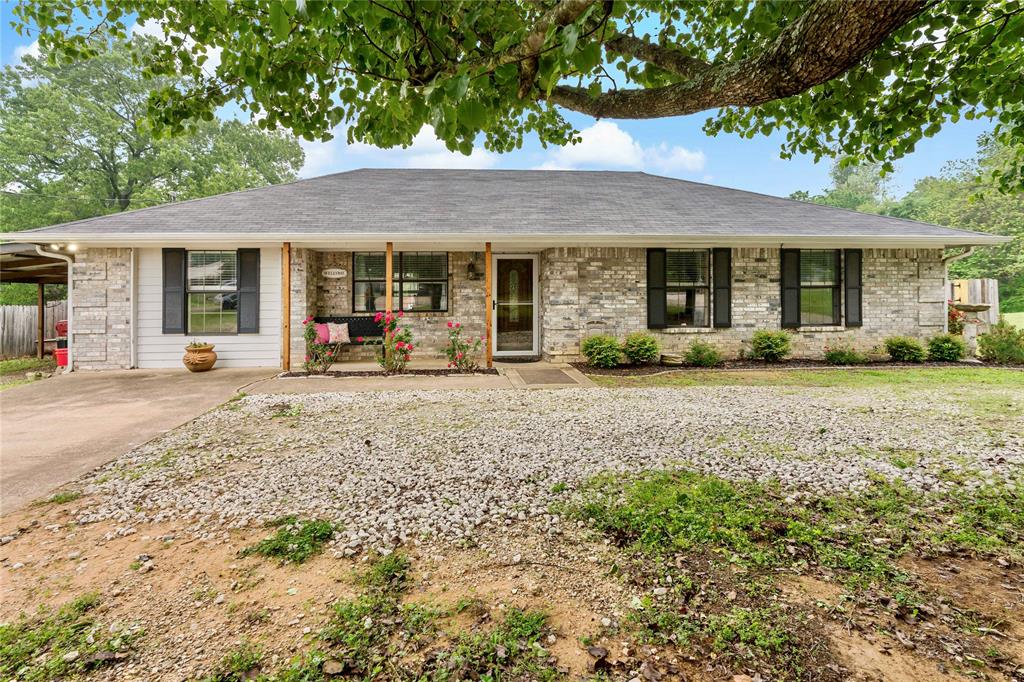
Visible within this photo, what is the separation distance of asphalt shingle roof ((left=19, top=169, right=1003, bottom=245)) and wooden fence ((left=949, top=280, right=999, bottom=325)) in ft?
7.81

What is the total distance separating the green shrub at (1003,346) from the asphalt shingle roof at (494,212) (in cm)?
200

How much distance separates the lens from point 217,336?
344 inches

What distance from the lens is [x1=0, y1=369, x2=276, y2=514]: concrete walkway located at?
11.1 ft

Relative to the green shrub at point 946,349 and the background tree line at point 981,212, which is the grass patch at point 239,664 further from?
the background tree line at point 981,212

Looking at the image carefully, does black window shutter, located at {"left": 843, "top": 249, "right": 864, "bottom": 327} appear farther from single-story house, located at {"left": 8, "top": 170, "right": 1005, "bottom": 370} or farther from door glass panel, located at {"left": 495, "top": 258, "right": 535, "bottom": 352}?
door glass panel, located at {"left": 495, "top": 258, "right": 535, "bottom": 352}

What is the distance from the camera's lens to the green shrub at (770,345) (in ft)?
29.5

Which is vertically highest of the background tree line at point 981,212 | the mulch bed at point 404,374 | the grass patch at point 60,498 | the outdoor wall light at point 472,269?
the background tree line at point 981,212

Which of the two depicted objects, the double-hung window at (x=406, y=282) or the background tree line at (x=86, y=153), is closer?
the double-hung window at (x=406, y=282)

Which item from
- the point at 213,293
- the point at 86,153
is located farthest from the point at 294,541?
the point at 86,153

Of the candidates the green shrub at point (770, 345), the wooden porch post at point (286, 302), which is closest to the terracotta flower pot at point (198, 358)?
the wooden porch post at point (286, 302)

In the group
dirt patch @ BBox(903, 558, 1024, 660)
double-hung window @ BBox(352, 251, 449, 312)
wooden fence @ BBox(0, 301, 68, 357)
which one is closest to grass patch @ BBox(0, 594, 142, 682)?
dirt patch @ BBox(903, 558, 1024, 660)

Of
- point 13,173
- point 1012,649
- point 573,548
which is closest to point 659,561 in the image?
point 573,548

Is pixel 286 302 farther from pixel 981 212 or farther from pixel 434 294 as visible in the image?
pixel 981 212

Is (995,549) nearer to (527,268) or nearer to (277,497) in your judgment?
(277,497)
